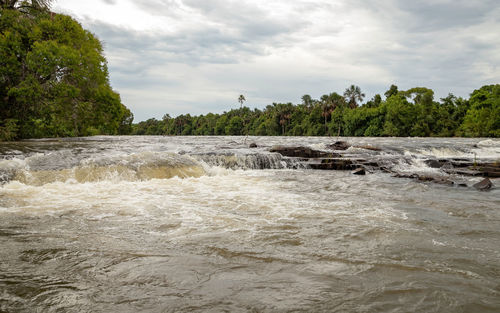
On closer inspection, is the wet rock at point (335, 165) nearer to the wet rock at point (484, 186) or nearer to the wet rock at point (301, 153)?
the wet rock at point (301, 153)

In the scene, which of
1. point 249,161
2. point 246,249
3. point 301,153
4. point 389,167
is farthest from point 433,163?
point 246,249

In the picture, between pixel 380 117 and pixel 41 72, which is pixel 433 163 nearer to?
pixel 41 72

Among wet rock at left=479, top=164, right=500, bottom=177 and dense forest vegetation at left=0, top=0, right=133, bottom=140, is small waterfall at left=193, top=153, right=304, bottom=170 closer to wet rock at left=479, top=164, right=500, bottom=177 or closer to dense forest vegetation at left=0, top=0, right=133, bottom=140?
wet rock at left=479, top=164, right=500, bottom=177

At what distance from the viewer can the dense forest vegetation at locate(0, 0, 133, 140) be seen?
19.8 metres

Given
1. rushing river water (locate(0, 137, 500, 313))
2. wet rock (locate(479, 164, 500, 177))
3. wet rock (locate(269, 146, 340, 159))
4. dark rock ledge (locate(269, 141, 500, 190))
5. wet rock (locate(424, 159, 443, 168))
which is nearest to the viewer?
rushing river water (locate(0, 137, 500, 313))

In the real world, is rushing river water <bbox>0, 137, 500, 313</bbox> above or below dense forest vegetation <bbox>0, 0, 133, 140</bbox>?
below

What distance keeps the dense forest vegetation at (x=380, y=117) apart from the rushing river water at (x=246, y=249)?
39668mm

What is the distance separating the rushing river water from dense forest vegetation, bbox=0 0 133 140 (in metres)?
15.1

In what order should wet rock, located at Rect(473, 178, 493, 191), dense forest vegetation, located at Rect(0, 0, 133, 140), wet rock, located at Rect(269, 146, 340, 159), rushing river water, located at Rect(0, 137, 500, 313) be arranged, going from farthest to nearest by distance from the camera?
dense forest vegetation, located at Rect(0, 0, 133, 140) < wet rock, located at Rect(269, 146, 340, 159) < wet rock, located at Rect(473, 178, 493, 191) < rushing river water, located at Rect(0, 137, 500, 313)

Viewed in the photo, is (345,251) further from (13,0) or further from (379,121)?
(379,121)

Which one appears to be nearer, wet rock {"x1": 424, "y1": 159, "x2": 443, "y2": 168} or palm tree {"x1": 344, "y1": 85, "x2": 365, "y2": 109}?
wet rock {"x1": 424, "y1": 159, "x2": 443, "y2": 168}

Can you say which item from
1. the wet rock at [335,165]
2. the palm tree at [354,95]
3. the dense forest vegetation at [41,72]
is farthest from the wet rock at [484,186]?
the palm tree at [354,95]

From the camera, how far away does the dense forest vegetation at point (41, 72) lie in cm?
1977

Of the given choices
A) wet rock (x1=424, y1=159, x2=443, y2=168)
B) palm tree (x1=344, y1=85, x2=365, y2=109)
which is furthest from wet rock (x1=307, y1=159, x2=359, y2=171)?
palm tree (x1=344, y1=85, x2=365, y2=109)
